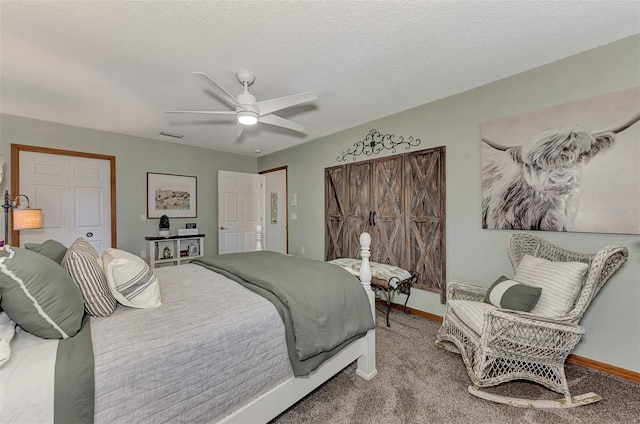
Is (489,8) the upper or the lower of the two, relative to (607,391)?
upper

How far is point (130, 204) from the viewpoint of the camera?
4.32 m

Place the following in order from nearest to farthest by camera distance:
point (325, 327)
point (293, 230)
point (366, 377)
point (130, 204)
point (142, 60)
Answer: point (325, 327) → point (366, 377) → point (142, 60) → point (130, 204) → point (293, 230)

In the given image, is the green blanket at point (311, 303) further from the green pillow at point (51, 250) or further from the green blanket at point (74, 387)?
the green pillow at point (51, 250)

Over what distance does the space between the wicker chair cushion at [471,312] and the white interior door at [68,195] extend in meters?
4.90

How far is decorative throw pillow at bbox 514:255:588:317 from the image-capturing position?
175cm

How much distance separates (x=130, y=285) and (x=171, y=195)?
12.4ft

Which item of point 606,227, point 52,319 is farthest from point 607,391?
point 52,319

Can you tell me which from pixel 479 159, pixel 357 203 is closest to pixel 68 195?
pixel 357 203

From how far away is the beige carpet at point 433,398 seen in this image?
1572mm

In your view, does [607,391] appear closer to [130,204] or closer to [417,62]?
[417,62]

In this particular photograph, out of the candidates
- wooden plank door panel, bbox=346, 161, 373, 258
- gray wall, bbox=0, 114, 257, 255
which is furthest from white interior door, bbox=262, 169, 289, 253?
wooden plank door panel, bbox=346, 161, 373, 258

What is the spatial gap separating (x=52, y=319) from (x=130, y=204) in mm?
3884

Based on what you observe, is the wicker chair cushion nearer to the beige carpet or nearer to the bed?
the beige carpet

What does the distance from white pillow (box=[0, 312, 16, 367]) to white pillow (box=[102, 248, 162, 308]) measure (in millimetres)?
358
